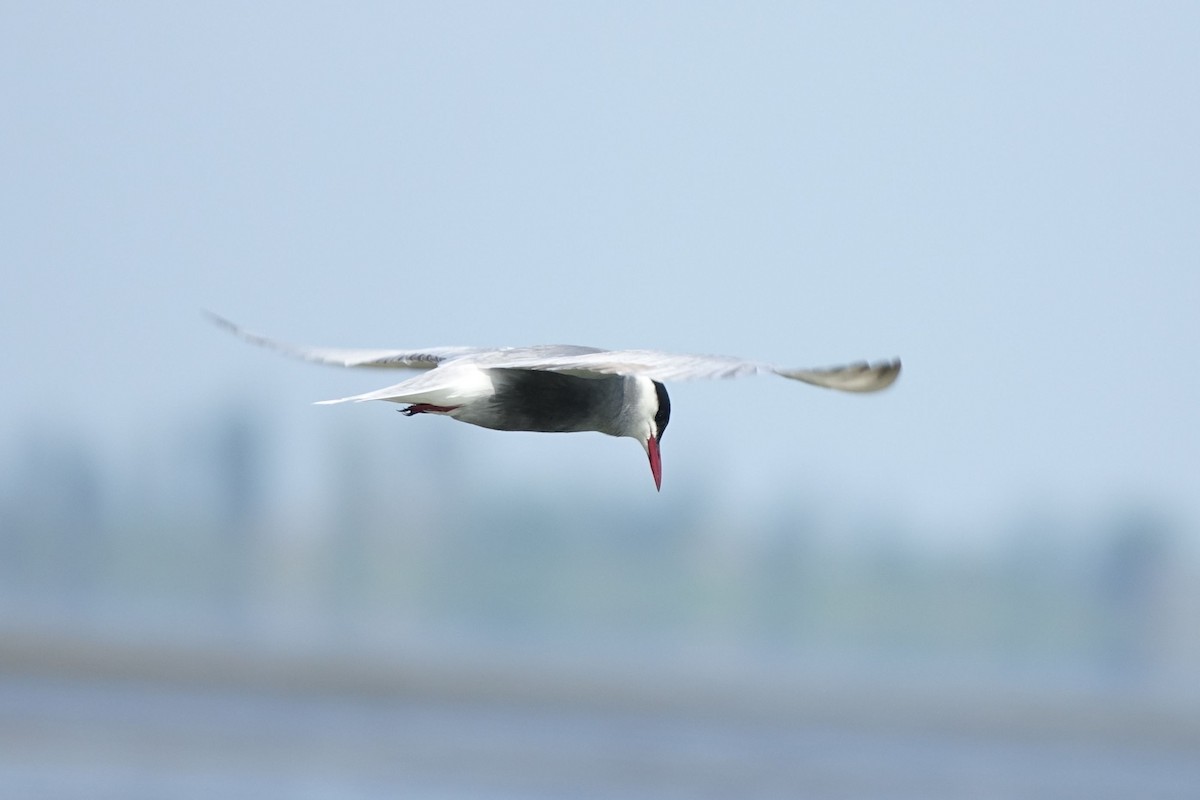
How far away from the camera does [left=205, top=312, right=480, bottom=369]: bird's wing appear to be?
9.21m

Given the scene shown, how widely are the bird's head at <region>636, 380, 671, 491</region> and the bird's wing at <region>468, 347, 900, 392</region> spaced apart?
1.49 ft

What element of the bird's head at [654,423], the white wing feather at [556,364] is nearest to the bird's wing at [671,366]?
the white wing feather at [556,364]

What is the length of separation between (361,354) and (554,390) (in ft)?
4.43

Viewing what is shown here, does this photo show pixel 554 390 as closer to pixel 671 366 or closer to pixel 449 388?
pixel 449 388

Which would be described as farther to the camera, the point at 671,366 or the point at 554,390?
the point at 554,390

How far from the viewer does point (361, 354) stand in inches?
372

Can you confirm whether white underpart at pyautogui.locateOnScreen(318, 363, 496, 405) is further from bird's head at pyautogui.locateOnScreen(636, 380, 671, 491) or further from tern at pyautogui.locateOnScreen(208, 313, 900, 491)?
bird's head at pyautogui.locateOnScreen(636, 380, 671, 491)

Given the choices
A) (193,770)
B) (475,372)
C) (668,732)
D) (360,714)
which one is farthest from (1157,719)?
(475,372)

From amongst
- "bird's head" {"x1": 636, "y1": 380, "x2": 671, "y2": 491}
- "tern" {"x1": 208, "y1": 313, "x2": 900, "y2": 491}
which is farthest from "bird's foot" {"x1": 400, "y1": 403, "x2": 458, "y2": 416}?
"bird's head" {"x1": 636, "y1": 380, "x2": 671, "y2": 491}

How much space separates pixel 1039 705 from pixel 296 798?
26.7 m

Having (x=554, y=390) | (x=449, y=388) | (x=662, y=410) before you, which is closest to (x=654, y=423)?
(x=662, y=410)

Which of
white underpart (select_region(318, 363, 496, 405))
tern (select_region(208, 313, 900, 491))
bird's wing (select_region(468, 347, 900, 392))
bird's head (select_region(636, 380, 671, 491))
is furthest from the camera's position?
bird's head (select_region(636, 380, 671, 491))

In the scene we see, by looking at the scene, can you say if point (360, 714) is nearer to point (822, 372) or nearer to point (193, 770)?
point (193, 770)

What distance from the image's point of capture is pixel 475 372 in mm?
8406
